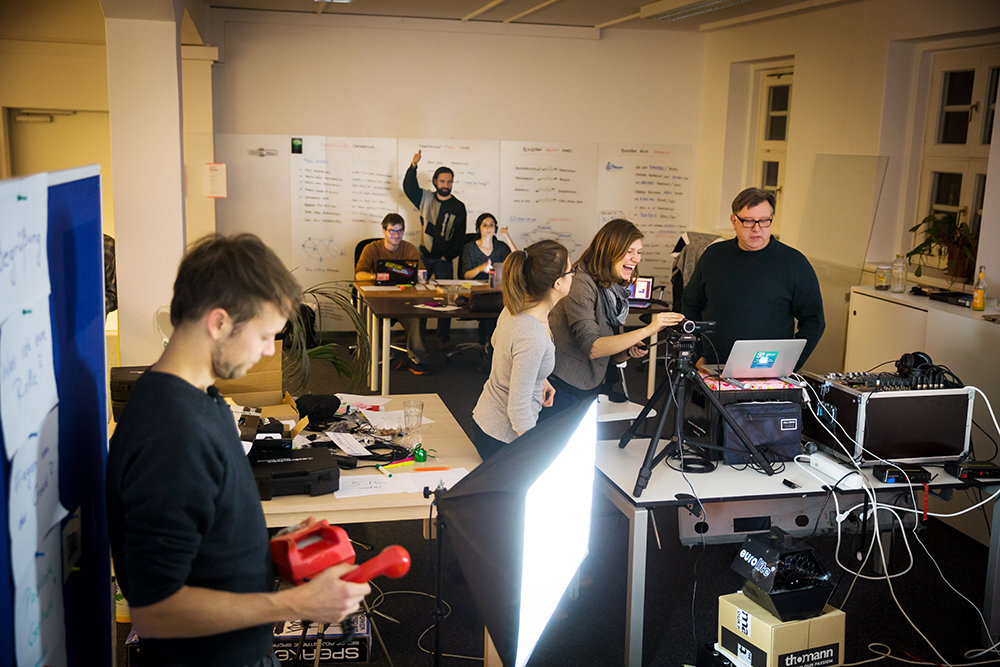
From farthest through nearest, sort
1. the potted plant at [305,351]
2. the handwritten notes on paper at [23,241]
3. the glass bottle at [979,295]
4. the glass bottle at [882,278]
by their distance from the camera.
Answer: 1. the glass bottle at [882,278]
2. the glass bottle at [979,295]
3. the potted plant at [305,351]
4. the handwritten notes on paper at [23,241]

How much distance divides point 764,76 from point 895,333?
404cm

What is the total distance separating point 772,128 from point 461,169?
2940mm

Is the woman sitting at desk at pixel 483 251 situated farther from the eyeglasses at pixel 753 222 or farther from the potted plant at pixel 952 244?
the eyeglasses at pixel 753 222

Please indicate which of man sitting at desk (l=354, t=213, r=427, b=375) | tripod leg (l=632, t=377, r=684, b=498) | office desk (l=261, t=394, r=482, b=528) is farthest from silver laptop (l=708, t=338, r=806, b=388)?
man sitting at desk (l=354, t=213, r=427, b=375)

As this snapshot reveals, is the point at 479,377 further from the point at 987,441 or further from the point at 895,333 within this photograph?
the point at 987,441

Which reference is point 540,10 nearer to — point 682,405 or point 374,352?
point 374,352

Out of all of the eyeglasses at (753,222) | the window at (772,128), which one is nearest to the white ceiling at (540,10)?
the window at (772,128)

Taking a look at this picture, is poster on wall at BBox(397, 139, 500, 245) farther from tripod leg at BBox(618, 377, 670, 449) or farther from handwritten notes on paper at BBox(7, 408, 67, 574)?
handwritten notes on paper at BBox(7, 408, 67, 574)

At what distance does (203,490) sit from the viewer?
1374 millimetres

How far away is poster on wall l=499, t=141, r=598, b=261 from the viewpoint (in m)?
8.55

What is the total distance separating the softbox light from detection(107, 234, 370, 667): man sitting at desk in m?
0.26

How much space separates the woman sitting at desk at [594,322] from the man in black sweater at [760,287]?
0.49 metres

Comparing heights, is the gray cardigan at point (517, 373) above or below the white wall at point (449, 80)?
below

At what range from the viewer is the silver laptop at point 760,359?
123 inches
